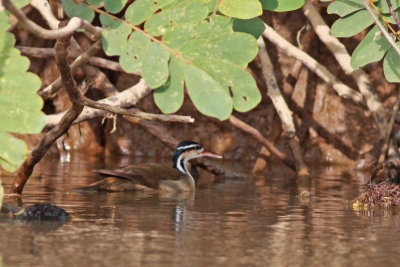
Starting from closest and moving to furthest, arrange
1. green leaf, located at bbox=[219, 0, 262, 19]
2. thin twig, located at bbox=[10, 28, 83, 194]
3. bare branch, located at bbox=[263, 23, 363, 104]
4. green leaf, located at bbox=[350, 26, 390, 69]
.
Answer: green leaf, located at bbox=[219, 0, 262, 19], thin twig, located at bbox=[10, 28, 83, 194], green leaf, located at bbox=[350, 26, 390, 69], bare branch, located at bbox=[263, 23, 363, 104]

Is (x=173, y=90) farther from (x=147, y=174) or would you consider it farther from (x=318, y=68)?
(x=318, y=68)

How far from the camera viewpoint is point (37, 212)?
5805 mm

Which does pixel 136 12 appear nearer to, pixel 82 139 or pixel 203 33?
pixel 203 33

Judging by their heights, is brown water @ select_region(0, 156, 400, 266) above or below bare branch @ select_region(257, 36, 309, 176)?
below

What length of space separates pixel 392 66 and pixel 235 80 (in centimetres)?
161

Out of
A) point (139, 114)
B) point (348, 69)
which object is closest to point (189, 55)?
point (139, 114)

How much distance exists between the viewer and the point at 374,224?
6.17 m

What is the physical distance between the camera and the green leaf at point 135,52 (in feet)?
14.3

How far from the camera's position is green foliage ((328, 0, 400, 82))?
18.2ft

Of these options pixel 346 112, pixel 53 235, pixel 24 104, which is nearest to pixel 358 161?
pixel 346 112

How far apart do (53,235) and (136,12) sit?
1467mm

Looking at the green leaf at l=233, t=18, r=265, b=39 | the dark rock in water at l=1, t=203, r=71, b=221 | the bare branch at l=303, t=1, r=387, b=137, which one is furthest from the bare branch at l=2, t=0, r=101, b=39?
the bare branch at l=303, t=1, r=387, b=137

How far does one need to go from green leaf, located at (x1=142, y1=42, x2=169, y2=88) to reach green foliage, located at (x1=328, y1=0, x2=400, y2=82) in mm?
1703

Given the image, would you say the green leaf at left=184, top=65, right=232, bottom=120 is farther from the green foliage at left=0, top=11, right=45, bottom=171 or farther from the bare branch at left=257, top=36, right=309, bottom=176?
the bare branch at left=257, top=36, right=309, bottom=176
